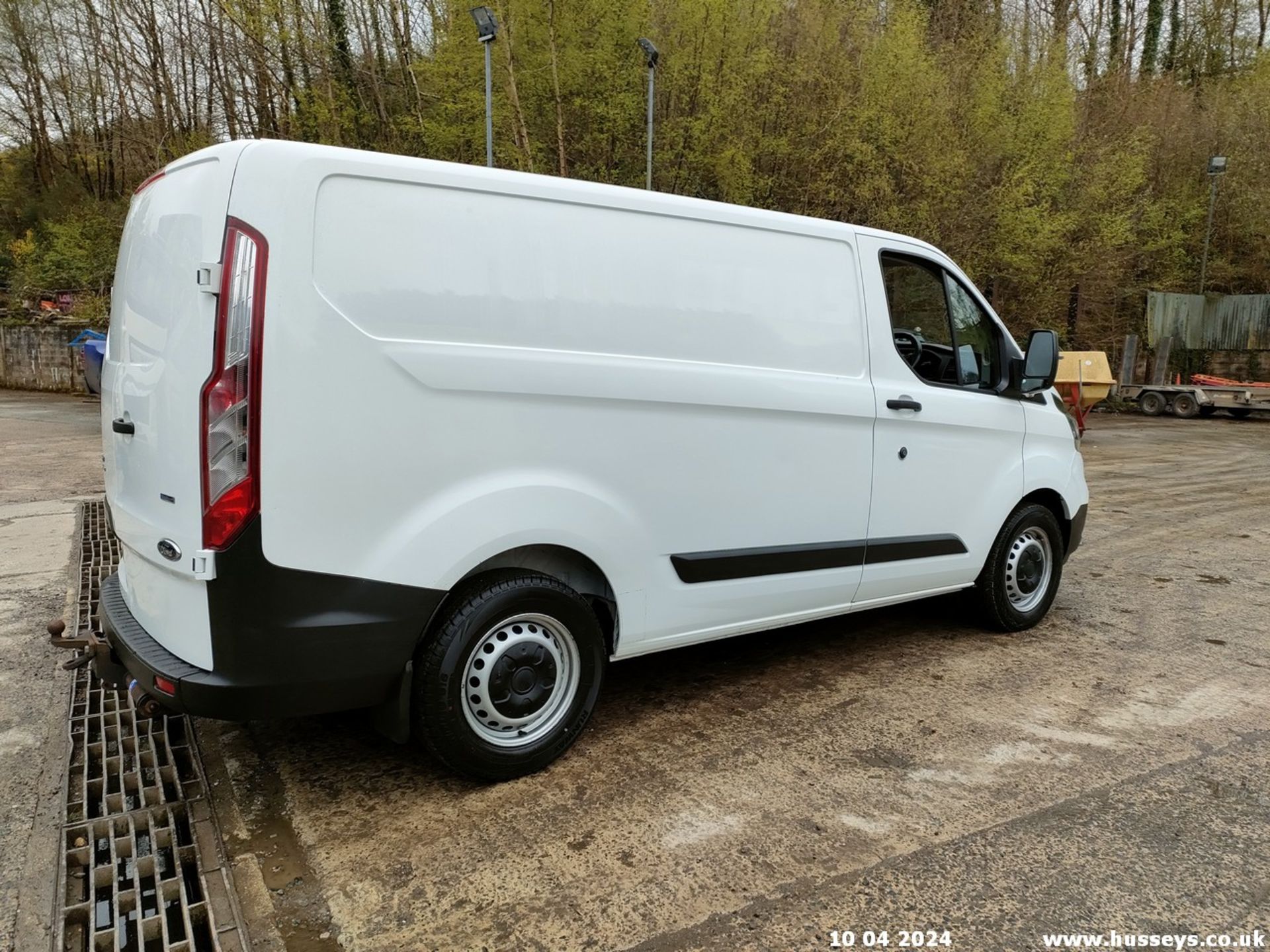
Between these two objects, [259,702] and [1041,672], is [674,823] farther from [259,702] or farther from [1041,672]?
[1041,672]

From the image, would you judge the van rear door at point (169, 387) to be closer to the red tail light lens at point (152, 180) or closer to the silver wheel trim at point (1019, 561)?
the red tail light lens at point (152, 180)

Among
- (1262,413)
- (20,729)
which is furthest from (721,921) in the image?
(1262,413)

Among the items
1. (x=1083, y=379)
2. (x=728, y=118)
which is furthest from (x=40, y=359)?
(x=1083, y=379)

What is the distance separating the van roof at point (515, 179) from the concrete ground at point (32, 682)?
79.5 inches

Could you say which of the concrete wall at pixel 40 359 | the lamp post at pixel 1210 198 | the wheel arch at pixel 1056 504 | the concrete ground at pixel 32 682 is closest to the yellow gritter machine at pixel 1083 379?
the lamp post at pixel 1210 198

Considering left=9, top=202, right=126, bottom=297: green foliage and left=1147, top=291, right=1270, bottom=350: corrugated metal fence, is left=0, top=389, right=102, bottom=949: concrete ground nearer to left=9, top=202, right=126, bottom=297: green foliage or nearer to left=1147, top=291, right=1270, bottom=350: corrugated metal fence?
left=9, top=202, right=126, bottom=297: green foliage

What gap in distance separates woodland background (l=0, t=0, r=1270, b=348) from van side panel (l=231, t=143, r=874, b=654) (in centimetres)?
1293

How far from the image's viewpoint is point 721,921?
7.54ft

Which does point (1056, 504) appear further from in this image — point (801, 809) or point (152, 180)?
point (152, 180)

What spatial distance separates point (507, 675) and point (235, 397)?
3.95ft

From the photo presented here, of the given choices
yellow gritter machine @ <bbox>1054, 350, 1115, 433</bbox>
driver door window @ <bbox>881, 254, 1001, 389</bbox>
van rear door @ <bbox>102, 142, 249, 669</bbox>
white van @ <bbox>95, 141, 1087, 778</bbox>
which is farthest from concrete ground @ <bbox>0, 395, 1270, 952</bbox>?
yellow gritter machine @ <bbox>1054, 350, 1115, 433</bbox>

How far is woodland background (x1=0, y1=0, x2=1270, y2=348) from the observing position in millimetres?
15555

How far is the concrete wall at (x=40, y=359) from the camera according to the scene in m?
20.3

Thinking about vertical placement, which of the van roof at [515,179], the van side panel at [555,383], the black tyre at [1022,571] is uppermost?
the van roof at [515,179]
